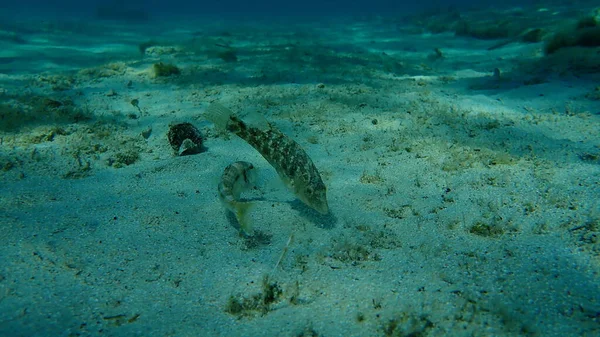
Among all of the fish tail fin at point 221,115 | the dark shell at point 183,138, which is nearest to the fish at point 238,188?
the fish tail fin at point 221,115

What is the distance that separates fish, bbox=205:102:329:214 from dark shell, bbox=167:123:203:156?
1.60 meters

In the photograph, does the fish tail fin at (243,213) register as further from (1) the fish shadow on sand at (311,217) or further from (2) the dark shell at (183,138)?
(2) the dark shell at (183,138)

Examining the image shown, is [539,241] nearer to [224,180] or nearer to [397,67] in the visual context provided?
[224,180]

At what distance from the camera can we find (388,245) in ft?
10.8

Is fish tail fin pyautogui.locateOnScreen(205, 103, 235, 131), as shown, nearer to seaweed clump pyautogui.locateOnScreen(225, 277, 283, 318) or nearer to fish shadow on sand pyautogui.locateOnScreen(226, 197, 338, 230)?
fish shadow on sand pyautogui.locateOnScreen(226, 197, 338, 230)

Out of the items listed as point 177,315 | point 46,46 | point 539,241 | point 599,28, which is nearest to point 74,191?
point 177,315

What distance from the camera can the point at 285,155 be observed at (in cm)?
354

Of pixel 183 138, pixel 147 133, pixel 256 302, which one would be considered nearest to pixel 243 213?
pixel 256 302

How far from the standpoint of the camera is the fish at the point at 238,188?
322cm

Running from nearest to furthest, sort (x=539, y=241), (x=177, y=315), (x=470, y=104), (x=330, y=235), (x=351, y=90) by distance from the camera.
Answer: (x=177, y=315) < (x=539, y=241) < (x=330, y=235) < (x=470, y=104) < (x=351, y=90)

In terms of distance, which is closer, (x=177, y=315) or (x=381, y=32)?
(x=177, y=315)

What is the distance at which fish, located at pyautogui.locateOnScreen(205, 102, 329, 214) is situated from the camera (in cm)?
345

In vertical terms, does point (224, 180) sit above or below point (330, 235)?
above

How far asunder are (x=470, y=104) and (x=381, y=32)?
1626 cm
